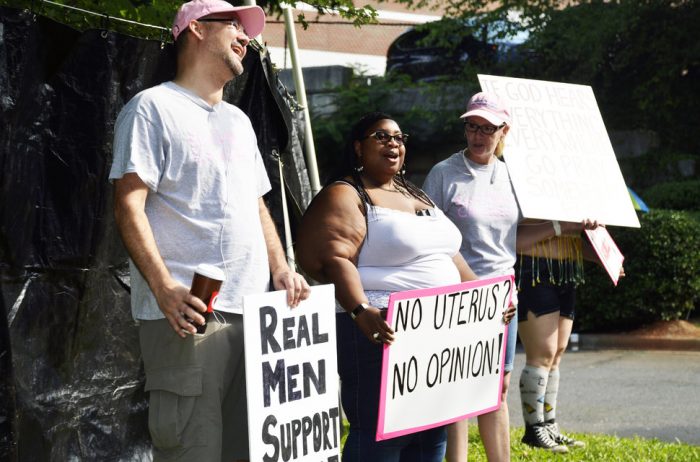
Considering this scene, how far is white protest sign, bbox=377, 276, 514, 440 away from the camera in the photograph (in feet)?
13.7

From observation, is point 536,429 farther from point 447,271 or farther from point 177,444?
point 177,444

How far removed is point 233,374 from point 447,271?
110cm

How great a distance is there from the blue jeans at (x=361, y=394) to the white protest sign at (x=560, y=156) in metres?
1.36

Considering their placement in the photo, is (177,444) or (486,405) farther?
(486,405)

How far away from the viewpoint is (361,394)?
13.9 ft

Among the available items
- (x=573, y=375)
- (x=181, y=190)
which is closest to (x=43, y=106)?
(x=181, y=190)

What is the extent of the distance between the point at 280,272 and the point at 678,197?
1090cm

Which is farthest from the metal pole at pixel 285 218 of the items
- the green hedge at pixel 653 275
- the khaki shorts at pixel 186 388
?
the green hedge at pixel 653 275

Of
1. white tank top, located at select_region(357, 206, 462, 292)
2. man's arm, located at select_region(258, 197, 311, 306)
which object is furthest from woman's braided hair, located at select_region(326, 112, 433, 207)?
man's arm, located at select_region(258, 197, 311, 306)

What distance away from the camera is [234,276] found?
3596 millimetres

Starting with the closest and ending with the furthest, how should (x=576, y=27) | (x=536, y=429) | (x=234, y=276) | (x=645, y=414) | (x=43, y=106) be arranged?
(x=234, y=276) < (x=43, y=106) < (x=536, y=429) < (x=645, y=414) < (x=576, y=27)

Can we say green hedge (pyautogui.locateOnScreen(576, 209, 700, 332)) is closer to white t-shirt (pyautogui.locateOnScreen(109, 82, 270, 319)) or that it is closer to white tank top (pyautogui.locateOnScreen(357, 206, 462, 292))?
white tank top (pyautogui.locateOnScreen(357, 206, 462, 292))

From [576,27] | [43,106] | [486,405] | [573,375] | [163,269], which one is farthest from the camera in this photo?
[576,27]

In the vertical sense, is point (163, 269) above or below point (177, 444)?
above
